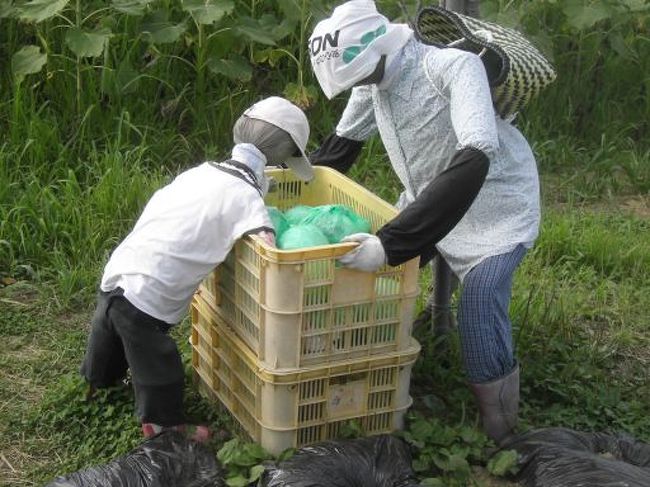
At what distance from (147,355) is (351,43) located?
1124 mm

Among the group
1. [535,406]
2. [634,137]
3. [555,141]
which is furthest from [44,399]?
[634,137]

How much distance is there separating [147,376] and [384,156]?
8.52ft

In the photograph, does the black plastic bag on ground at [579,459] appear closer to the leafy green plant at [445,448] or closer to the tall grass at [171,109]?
the leafy green plant at [445,448]

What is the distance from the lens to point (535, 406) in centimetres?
400

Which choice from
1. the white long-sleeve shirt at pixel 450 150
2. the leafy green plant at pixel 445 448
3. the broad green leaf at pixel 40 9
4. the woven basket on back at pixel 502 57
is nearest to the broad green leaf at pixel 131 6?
Answer: the broad green leaf at pixel 40 9

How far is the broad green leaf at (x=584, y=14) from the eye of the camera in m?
Answer: 5.97

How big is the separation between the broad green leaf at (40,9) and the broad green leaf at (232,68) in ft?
2.56

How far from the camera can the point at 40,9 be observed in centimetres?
532

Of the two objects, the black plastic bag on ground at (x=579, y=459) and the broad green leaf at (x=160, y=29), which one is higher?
the broad green leaf at (x=160, y=29)

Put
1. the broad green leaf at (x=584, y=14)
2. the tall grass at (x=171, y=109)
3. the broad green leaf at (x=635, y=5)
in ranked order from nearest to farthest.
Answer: the tall grass at (x=171, y=109) → the broad green leaf at (x=584, y=14) → the broad green leaf at (x=635, y=5)

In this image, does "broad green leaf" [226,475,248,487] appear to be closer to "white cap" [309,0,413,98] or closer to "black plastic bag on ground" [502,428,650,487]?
"black plastic bag on ground" [502,428,650,487]

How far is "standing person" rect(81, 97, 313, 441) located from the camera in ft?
11.1

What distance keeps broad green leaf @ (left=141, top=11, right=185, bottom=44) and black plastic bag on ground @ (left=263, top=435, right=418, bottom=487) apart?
2.71m

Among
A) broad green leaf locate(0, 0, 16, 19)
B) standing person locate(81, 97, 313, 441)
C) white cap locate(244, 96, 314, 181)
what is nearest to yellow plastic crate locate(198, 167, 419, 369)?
standing person locate(81, 97, 313, 441)
